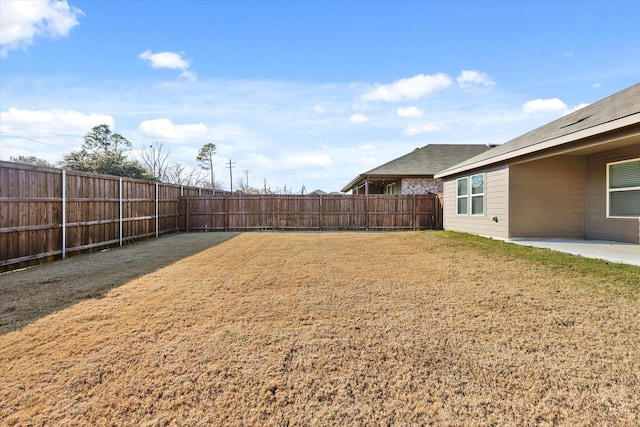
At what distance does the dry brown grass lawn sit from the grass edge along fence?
1458 millimetres

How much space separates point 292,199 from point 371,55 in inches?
265

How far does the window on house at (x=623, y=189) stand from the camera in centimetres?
677

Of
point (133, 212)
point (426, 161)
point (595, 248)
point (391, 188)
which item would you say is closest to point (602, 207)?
point (595, 248)

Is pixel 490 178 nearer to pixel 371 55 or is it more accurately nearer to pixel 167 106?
pixel 371 55

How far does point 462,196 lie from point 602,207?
3.82 metres

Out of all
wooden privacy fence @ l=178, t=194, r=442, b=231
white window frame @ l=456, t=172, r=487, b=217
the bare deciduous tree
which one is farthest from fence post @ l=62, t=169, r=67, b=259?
the bare deciduous tree

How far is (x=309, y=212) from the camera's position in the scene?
1382 cm

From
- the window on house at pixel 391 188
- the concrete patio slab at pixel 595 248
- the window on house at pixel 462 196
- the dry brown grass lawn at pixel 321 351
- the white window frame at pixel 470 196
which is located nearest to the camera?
the dry brown grass lawn at pixel 321 351

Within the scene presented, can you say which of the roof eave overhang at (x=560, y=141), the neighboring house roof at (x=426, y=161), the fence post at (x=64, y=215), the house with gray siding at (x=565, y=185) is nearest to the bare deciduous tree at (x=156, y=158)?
the neighboring house roof at (x=426, y=161)

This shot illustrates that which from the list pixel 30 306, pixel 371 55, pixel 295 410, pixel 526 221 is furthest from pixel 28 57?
pixel 526 221

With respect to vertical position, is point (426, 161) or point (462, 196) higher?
point (426, 161)

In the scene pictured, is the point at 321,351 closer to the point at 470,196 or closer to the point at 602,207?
the point at 602,207

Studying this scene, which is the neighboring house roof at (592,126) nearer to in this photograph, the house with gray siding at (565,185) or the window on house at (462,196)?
the house with gray siding at (565,185)

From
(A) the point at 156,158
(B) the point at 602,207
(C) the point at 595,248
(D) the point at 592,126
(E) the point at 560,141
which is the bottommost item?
(C) the point at 595,248
